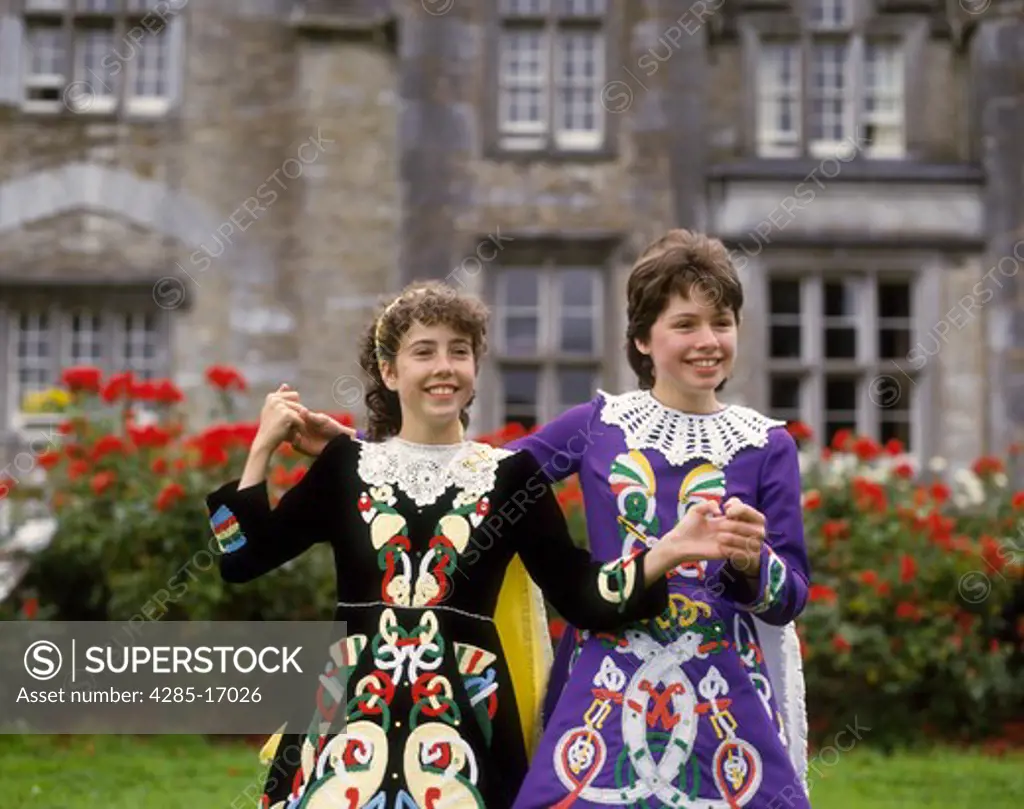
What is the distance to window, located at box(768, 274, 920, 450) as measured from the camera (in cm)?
1195

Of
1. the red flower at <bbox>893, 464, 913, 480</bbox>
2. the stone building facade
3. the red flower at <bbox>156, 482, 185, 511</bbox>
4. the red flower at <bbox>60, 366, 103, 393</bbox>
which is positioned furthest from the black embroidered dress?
the stone building facade

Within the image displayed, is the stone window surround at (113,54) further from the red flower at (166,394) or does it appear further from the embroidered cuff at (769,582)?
the embroidered cuff at (769,582)

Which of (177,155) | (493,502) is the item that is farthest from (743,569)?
(177,155)

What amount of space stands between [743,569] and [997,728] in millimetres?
6336

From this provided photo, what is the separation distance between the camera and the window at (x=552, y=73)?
39.9ft

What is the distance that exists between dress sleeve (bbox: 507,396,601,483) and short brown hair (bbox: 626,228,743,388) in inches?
9.3

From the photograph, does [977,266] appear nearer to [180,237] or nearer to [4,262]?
[180,237]

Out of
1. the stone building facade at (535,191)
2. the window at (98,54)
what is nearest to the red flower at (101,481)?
the stone building facade at (535,191)

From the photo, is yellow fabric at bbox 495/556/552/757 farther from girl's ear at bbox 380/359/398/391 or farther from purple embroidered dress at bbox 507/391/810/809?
girl's ear at bbox 380/359/398/391

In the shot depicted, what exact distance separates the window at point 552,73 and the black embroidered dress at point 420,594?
930cm

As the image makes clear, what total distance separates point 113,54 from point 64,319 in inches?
94.1

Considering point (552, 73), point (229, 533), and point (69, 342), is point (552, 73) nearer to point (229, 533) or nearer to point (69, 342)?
point (69, 342)

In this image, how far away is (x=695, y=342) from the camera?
3.02 metres

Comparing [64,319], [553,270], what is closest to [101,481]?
[64,319]
